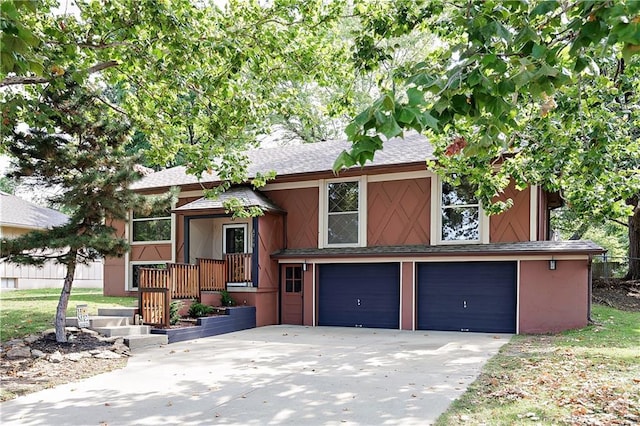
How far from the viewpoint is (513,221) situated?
12836 millimetres

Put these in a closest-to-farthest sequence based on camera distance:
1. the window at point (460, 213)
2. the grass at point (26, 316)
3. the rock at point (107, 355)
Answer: the rock at point (107, 355) < the grass at point (26, 316) < the window at point (460, 213)

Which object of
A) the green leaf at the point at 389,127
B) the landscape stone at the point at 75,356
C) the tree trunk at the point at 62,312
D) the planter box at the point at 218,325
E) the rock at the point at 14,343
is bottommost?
the planter box at the point at 218,325

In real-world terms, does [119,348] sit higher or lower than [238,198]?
lower

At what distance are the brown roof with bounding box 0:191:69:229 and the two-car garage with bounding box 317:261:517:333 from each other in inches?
623

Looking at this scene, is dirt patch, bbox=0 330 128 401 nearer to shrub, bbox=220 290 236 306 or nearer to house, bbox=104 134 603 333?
shrub, bbox=220 290 236 306

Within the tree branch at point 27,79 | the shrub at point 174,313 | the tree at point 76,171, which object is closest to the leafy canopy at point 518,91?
the tree branch at point 27,79

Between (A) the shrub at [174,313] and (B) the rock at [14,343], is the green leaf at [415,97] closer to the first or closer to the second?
(B) the rock at [14,343]

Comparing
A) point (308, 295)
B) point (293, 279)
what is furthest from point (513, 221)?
point (293, 279)

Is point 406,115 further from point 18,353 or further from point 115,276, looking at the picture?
point 115,276

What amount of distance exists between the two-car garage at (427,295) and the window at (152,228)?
5.89 meters

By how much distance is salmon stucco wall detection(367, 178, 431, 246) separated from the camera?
543 inches

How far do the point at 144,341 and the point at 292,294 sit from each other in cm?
535

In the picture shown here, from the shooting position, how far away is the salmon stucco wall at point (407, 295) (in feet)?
44.7

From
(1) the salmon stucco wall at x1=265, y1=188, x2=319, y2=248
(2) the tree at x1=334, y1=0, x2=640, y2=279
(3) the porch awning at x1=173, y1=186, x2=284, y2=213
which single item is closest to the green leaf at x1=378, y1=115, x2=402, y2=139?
(2) the tree at x1=334, y1=0, x2=640, y2=279
